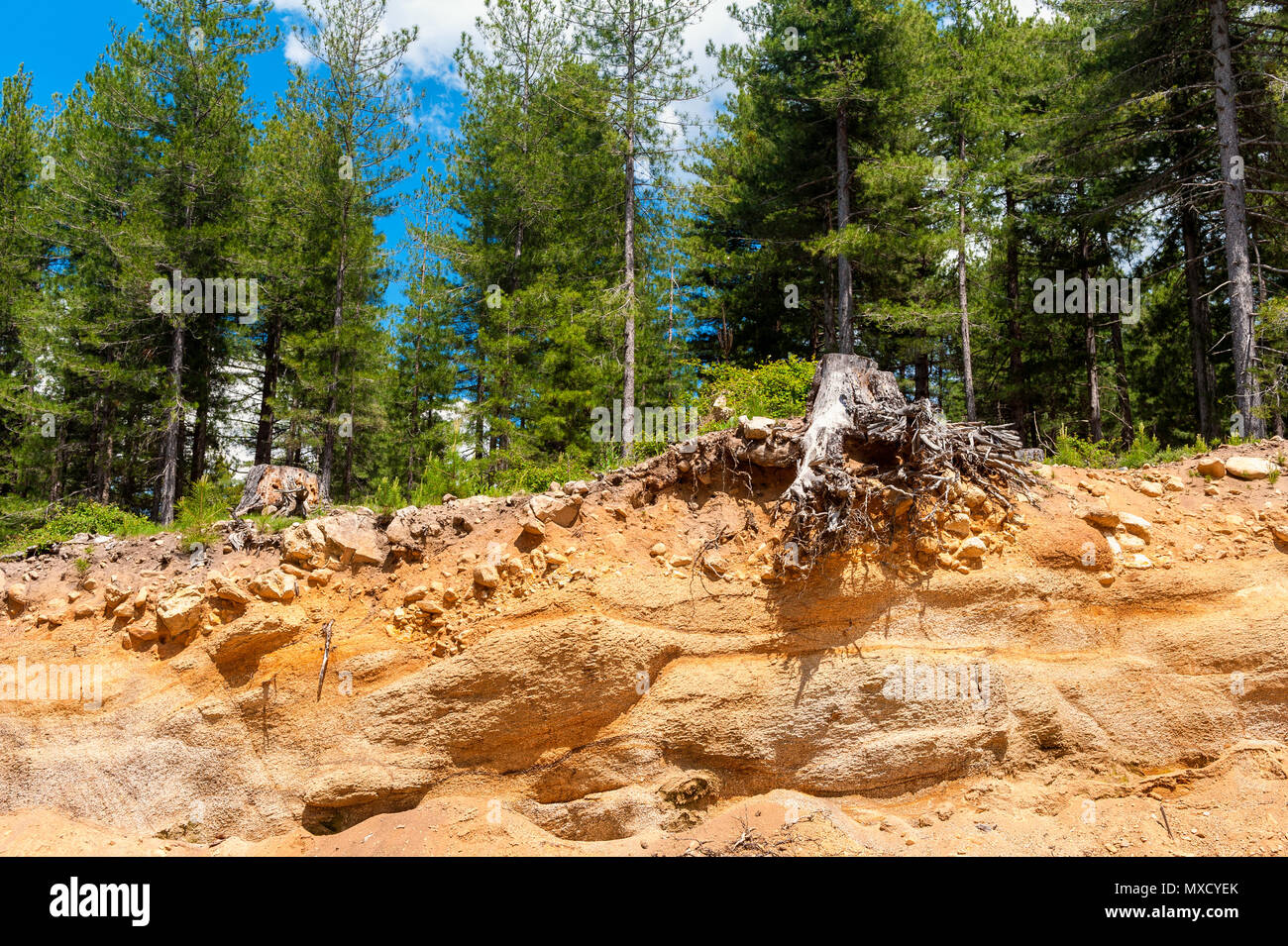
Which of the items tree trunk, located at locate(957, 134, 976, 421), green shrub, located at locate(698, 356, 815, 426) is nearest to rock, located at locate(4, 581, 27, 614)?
green shrub, located at locate(698, 356, 815, 426)

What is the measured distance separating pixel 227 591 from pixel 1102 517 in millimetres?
8795

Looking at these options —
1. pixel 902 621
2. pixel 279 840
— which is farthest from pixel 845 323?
pixel 279 840

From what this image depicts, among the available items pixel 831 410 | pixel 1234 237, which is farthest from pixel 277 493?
pixel 1234 237

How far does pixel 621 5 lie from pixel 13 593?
16.6 m

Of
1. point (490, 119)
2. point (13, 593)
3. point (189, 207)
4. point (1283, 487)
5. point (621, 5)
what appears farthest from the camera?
point (490, 119)

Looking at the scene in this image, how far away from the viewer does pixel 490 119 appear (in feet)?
71.4

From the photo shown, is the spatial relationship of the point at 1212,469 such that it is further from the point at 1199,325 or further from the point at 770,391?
the point at 1199,325

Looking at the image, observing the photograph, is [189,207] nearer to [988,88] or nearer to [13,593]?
[13,593]

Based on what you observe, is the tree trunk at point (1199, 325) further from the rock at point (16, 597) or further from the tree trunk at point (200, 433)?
the tree trunk at point (200, 433)

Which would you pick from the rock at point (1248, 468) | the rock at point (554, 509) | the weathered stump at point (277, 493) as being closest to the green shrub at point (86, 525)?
the weathered stump at point (277, 493)

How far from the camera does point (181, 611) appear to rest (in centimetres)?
668

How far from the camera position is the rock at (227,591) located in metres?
6.72

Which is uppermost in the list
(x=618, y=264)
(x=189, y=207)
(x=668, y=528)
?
(x=189, y=207)
